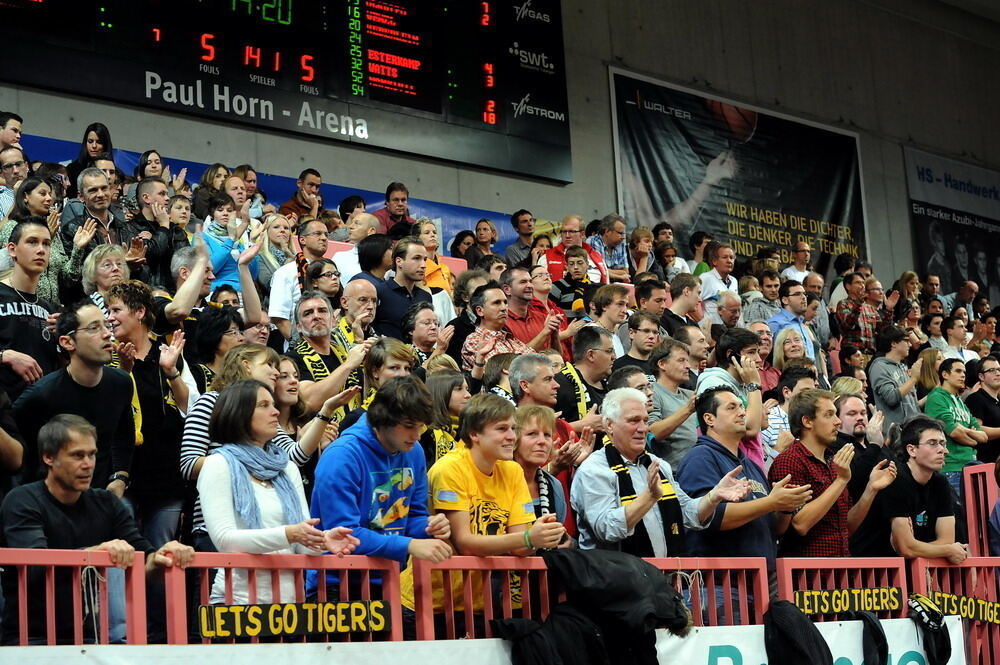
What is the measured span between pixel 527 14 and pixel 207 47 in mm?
4166

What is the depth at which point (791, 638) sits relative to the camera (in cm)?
531

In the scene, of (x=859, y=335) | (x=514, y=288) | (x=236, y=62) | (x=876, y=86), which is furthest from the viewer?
(x=876, y=86)

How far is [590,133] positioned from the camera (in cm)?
1539

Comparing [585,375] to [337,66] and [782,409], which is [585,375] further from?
[337,66]

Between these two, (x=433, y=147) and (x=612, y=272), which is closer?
(x=612, y=272)

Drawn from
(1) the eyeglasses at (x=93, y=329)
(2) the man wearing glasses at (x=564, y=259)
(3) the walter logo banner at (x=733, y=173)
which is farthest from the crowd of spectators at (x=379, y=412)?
(3) the walter logo banner at (x=733, y=173)

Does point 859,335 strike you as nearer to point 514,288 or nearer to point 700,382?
point 514,288

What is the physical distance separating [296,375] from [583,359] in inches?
84.9

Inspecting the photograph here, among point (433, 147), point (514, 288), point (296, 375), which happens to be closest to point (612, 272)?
point (433, 147)

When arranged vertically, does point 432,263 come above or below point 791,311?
above

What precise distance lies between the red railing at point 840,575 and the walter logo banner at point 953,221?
44.7 ft

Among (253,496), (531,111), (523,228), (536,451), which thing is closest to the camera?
(253,496)

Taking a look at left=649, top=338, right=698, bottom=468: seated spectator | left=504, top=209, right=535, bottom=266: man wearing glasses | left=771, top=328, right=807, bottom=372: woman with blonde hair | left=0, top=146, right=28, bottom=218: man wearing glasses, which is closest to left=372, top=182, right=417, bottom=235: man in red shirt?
left=504, top=209, right=535, bottom=266: man wearing glasses

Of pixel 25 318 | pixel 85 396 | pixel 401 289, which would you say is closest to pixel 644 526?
pixel 85 396
